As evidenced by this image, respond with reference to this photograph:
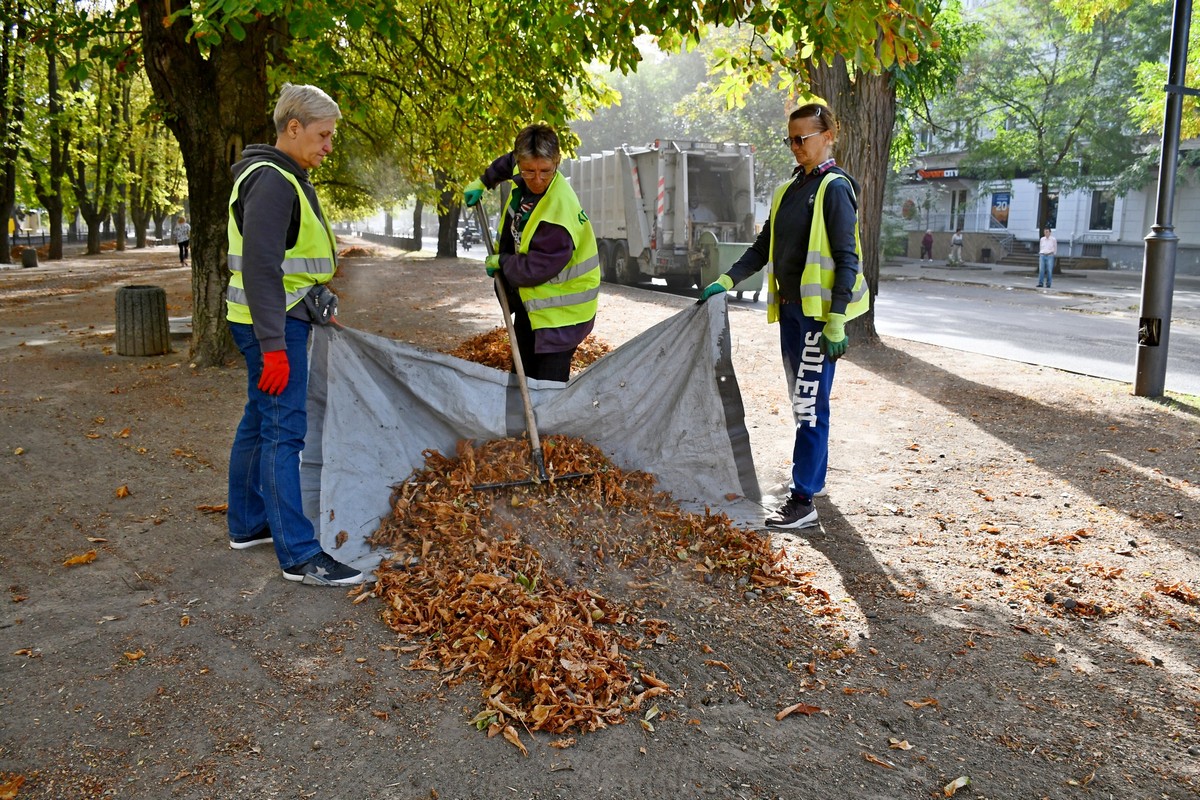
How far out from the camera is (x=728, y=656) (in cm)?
339

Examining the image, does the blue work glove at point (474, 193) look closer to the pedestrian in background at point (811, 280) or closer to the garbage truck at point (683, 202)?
the pedestrian in background at point (811, 280)

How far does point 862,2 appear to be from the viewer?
15.2ft

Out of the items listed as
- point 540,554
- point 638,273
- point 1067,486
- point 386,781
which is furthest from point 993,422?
point 638,273

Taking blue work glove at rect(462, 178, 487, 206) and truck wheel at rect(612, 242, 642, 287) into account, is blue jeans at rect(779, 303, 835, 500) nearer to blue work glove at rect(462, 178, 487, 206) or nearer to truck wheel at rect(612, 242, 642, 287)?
blue work glove at rect(462, 178, 487, 206)

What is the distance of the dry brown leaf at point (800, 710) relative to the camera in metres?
3.01

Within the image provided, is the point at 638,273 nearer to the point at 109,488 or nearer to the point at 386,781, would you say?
the point at 109,488

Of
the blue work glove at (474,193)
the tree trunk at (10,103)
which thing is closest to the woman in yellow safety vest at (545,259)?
the blue work glove at (474,193)

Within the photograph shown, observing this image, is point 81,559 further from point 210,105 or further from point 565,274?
point 210,105

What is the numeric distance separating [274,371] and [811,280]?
101 inches

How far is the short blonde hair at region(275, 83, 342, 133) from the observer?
3688 millimetres

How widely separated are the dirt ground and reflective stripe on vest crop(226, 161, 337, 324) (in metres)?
1.24

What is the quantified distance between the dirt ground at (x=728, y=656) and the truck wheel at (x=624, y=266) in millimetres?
15412

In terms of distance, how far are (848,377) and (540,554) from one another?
5.77 metres

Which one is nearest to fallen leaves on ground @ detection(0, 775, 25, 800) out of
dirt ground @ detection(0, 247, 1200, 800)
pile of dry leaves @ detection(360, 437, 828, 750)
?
dirt ground @ detection(0, 247, 1200, 800)
